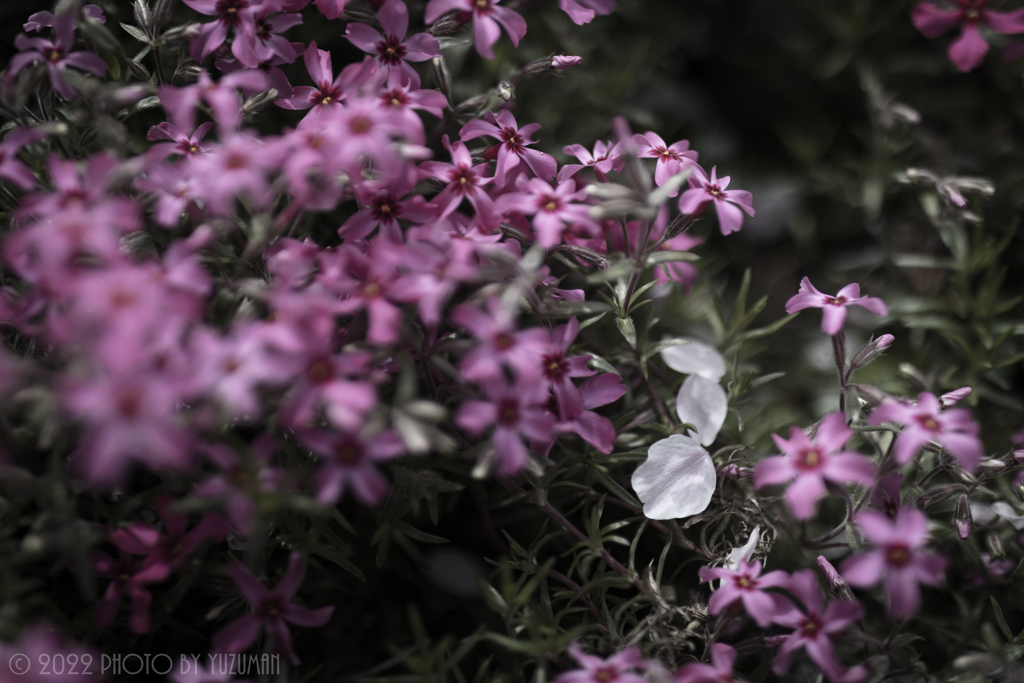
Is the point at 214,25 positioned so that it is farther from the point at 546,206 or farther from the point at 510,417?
the point at 510,417

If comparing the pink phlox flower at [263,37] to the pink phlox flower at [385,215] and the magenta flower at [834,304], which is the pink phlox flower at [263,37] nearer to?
the pink phlox flower at [385,215]

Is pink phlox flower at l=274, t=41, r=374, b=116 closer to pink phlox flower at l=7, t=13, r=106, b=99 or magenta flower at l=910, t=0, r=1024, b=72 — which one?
pink phlox flower at l=7, t=13, r=106, b=99

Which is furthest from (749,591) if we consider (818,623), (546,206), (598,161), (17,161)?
(17,161)

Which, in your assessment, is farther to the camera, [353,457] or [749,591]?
[749,591]

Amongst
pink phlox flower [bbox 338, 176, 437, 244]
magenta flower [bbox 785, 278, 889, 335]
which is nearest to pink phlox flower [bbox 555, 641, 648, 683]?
magenta flower [bbox 785, 278, 889, 335]

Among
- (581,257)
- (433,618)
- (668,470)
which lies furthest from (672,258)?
(433,618)

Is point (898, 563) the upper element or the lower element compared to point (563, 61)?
lower

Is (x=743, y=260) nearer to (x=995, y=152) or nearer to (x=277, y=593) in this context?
(x=995, y=152)

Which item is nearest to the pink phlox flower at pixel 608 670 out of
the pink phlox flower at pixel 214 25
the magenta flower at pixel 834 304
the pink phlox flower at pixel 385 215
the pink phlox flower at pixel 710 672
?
→ the pink phlox flower at pixel 710 672
